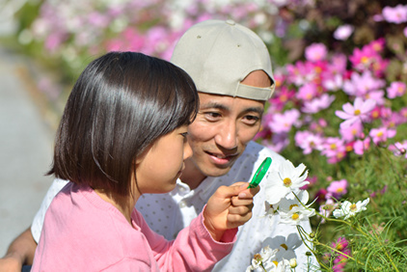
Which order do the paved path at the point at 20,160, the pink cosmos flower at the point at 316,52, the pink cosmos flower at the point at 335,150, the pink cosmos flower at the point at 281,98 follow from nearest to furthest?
the pink cosmos flower at the point at 335,150, the pink cosmos flower at the point at 281,98, the pink cosmos flower at the point at 316,52, the paved path at the point at 20,160

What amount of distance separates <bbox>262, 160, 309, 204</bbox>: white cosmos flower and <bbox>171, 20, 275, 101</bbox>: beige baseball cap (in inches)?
23.5

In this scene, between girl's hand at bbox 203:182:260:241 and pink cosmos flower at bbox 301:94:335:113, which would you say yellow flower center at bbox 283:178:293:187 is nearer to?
girl's hand at bbox 203:182:260:241

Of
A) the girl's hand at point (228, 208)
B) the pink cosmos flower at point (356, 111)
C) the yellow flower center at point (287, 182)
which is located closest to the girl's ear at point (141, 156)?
the girl's hand at point (228, 208)

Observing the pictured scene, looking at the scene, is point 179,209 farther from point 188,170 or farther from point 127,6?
point 127,6

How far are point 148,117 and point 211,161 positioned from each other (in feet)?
1.71

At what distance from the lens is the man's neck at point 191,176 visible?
217cm

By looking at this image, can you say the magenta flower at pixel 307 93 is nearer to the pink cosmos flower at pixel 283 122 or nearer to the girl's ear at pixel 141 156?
the pink cosmos flower at pixel 283 122

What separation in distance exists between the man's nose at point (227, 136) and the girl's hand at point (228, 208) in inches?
9.4

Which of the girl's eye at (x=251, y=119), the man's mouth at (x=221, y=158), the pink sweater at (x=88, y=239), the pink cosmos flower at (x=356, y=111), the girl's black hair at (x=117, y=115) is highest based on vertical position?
the girl's black hair at (x=117, y=115)

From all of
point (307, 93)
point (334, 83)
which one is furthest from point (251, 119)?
point (334, 83)

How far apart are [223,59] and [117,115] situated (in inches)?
24.2

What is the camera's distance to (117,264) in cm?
144

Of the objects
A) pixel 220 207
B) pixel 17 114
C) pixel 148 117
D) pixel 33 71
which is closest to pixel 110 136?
pixel 148 117

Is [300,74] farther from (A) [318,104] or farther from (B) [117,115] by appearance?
(B) [117,115]
